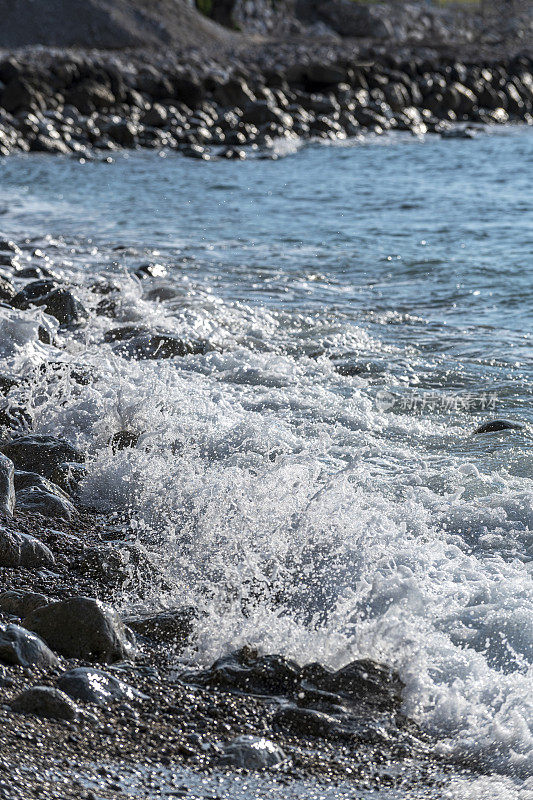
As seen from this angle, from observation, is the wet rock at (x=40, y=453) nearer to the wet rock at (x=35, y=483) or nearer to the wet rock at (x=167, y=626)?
the wet rock at (x=35, y=483)

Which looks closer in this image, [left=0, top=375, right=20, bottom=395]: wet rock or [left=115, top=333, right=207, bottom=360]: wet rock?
[left=0, top=375, right=20, bottom=395]: wet rock

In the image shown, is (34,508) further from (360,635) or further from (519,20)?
(519,20)

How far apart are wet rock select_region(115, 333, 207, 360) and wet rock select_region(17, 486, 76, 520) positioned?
6.58ft

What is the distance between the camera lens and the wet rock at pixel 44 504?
3.79m

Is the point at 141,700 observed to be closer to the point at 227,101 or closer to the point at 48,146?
the point at 48,146

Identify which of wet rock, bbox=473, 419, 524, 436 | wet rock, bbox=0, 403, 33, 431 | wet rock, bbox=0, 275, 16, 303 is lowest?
wet rock, bbox=0, 275, 16, 303

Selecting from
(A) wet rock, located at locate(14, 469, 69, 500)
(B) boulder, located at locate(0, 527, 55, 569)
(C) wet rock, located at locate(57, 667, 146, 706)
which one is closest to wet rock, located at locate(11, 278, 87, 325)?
(A) wet rock, located at locate(14, 469, 69, 500)

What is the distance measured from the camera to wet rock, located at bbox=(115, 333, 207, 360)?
19.1 feet

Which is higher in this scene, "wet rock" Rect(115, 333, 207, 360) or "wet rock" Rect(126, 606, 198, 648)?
"wet rock" Rect(126, 606, 198, 648)

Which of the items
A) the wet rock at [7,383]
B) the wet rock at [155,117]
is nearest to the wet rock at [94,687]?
the wet rock at [7,383]

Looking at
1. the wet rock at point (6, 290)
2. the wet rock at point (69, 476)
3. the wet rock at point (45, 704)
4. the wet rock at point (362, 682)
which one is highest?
the wet rock at point (362, 682)

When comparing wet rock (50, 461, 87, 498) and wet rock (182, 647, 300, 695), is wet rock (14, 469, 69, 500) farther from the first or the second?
wet rock (182, 647, 300, 695)

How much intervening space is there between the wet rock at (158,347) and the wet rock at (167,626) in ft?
9.41

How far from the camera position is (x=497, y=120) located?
69.7 ft
